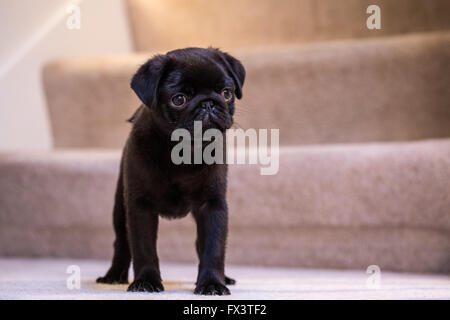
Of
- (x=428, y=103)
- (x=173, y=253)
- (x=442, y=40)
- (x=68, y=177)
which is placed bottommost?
(x=173, y=253)

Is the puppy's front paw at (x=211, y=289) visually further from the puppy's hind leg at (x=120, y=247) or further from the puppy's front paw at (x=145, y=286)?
the puppy's hind leg at (x=120, y=247)

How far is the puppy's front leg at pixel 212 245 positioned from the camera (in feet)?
3.82

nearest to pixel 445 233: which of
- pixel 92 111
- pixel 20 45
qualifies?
pixel 92 111

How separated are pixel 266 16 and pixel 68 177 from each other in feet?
3.40

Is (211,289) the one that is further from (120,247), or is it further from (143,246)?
(120,247)

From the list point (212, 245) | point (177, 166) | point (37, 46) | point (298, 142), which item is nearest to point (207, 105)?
point (177, 166)

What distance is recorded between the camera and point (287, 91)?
7.26ft

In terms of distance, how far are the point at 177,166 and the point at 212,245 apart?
6.6 inches

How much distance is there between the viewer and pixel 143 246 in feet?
3.96

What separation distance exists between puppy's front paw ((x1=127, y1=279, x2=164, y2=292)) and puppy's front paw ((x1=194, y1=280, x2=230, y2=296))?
7cm

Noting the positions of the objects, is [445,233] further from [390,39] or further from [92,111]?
[92,111]

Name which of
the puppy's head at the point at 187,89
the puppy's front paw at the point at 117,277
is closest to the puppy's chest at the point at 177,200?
the puppy's head at the point at 187,89

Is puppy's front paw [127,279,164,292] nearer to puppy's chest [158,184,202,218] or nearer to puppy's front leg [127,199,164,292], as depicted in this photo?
puppy's front leg [127,199,164,292]

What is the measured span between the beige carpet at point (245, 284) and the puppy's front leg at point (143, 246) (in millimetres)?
35
